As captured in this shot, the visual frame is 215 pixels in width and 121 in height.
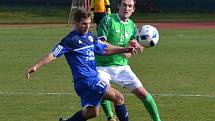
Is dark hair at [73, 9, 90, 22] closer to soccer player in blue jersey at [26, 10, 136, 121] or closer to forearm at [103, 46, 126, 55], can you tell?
soccer player in blue jersey at [26, 10, 136, 121]

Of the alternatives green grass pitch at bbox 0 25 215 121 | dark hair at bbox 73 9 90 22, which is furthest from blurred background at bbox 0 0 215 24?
dark hair at bbox 73 9 90 22

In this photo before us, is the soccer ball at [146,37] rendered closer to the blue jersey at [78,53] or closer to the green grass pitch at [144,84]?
the blue jersey at [78,53]

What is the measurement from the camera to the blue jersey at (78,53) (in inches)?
309

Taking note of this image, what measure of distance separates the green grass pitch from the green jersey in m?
1.08

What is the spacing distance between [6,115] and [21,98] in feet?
5.54

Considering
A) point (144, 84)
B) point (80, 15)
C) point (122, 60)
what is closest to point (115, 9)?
point (144, 84)

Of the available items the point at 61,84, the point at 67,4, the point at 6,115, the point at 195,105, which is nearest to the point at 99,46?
the point at 6,115

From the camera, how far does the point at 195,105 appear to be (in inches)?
426

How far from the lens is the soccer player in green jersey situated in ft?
29.3

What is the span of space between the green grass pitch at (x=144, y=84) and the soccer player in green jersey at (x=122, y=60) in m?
0.77

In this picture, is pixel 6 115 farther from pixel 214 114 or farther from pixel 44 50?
pixel 44 50

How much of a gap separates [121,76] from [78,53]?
1.29 m

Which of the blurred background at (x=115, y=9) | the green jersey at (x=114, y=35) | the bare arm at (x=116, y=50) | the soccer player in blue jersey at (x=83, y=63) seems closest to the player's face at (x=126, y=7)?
the green jersey at (x=114, y=35)

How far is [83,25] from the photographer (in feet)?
25.7
